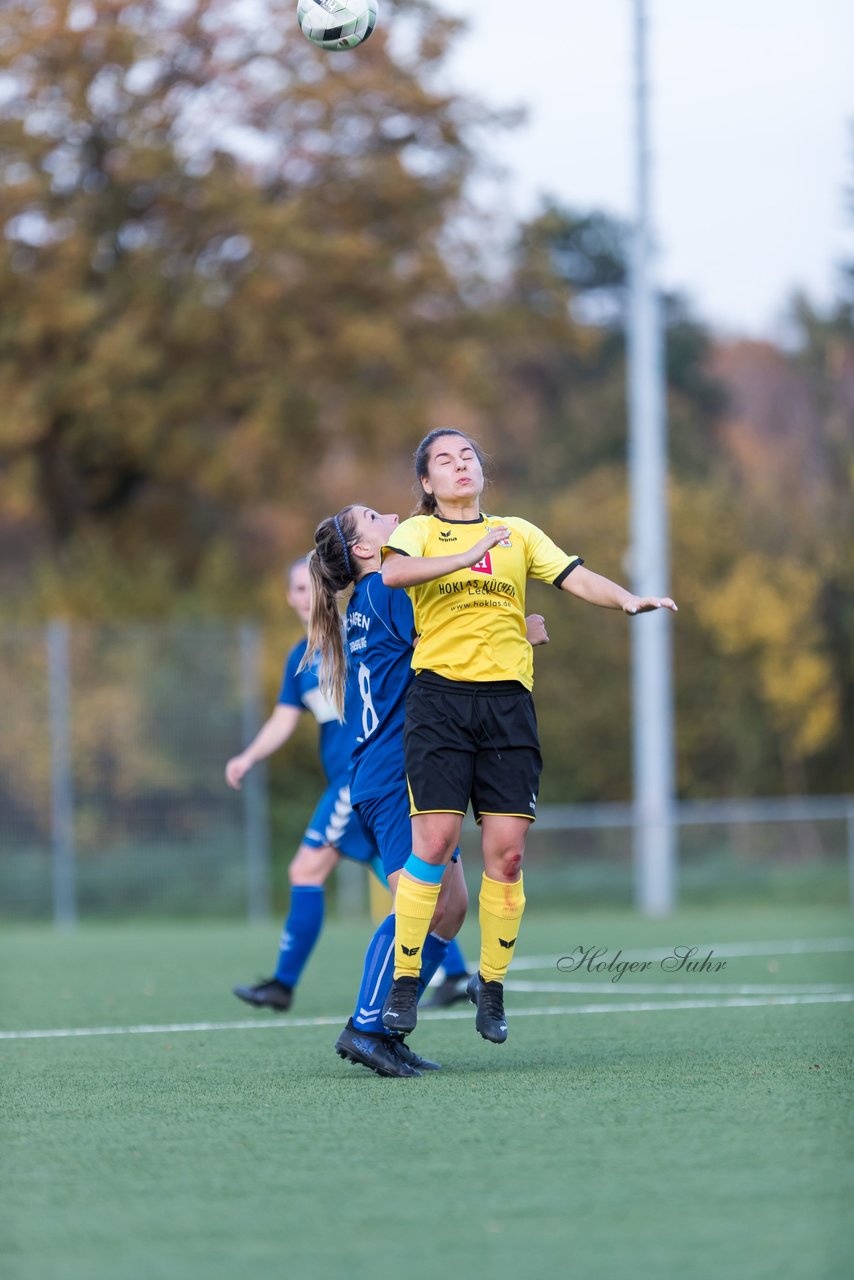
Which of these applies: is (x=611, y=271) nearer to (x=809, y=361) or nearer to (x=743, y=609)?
(x=809, y=361)

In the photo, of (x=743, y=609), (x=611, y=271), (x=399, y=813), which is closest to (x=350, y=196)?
(x=743, y=609)

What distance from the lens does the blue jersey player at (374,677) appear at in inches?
211

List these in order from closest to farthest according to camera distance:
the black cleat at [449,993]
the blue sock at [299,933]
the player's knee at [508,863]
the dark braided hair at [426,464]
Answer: the player's knee at [508,863] → the dark braided hair at [426,464] → the blue sock at [299,933] → the black cleat at [449,993]

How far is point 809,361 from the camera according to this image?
1094 inches

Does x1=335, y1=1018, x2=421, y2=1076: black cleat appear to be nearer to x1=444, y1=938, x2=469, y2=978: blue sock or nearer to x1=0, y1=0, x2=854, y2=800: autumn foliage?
x1=444, y1=938, x2=469, y2=978: blue sock

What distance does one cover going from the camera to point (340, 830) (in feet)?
23.2

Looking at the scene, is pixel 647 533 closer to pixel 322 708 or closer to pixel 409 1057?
pixel 322 708

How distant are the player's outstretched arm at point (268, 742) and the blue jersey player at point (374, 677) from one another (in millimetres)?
1390

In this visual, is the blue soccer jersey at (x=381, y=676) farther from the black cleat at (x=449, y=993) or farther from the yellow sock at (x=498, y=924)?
the black cleat at (x=449, y=993)

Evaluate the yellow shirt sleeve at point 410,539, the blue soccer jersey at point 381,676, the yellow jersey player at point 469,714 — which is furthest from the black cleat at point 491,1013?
the yellow shirt sleeve at point 410,539

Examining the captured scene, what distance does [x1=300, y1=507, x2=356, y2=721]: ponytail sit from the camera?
18.0 feet

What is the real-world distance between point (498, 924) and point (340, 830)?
1954 mm

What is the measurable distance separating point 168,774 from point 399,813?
489 inches

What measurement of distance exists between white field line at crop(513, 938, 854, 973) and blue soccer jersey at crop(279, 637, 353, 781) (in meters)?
2.20
